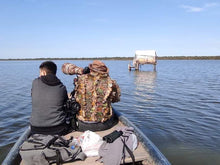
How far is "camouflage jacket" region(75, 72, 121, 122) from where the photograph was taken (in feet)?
13.9

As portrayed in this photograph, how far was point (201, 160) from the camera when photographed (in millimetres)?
5676

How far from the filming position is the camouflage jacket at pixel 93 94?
424 centimetres

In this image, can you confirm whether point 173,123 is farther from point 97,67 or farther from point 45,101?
point 45,101

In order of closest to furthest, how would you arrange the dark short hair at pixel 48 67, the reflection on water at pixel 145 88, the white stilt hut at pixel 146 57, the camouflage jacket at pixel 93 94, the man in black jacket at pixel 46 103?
the man in black jacket at pixel 46 103 < the dark short hair at pixel 48 67 < the camouflage jacket at pixel 93 94 < the reflection on water at pixel 145 88 < the white stilt hut at pixel 146 57

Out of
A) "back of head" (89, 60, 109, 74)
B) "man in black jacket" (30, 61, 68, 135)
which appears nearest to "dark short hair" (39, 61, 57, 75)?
"man in black jacket" (30, 61, 68, 135)

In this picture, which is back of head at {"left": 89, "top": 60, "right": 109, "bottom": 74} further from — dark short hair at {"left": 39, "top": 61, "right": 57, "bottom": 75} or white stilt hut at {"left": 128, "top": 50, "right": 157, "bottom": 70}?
white stilt hut at {"left": 128, "top": 50, "right": 157, "bottom": 70}

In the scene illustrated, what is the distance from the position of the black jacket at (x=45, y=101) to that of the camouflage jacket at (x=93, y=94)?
61cm

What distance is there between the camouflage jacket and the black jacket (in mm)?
607

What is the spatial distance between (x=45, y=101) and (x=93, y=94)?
1002 millimetres

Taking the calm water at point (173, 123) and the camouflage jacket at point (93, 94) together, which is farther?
the calm water at point (173, 123)

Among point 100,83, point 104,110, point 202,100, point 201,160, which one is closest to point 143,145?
point 104,110

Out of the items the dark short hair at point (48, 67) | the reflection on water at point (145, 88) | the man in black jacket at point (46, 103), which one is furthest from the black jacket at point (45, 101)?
the reflection on water at point (145, 88)

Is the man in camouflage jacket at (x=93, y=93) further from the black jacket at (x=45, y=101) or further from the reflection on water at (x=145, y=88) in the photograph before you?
the reflection on water at (x=145, y=88)

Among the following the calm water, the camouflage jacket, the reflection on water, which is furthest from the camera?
the reflection on water
